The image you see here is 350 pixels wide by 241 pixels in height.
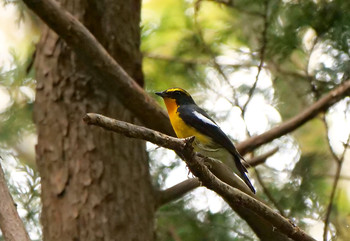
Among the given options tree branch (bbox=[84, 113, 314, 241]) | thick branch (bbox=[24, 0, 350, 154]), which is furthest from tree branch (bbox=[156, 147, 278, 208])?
tree branch (bbox=[84, 113, 314, 241])

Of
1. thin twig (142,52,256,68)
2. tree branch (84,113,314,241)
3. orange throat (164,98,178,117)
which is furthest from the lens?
thin twig (142,52,256,68)

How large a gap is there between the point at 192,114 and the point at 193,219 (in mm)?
1127

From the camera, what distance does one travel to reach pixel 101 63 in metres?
3.47

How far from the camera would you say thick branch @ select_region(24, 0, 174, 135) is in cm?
337

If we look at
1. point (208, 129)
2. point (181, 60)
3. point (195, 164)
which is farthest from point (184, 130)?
point (181, 60)

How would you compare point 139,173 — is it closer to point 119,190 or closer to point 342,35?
point 119,190

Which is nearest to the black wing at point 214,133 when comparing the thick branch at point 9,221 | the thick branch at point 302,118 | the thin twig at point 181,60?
the thick branch at point 302,118

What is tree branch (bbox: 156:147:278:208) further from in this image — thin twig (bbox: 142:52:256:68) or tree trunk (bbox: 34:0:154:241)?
thin twig (bbox: 142:52:256:68)

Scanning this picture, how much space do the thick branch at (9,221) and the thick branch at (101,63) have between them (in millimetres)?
1164

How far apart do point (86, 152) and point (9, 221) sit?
129 cm

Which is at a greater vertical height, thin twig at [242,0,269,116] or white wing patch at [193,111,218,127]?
thin twig at [242,0,269,116]

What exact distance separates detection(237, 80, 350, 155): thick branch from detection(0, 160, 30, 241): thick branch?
178 cm

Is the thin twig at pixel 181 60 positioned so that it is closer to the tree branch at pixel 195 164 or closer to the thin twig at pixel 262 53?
the thin twig at pixel 262 53

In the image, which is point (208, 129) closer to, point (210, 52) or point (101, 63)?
point (101, 63)
